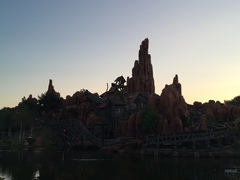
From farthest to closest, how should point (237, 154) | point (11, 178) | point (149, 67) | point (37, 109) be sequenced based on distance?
point (149, 67) < point (37, 109) < point (237, 154) < point (11, 178)

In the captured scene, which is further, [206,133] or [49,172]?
[206,133]

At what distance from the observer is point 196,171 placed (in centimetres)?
2884

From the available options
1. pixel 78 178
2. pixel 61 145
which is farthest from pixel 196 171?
pixel 61 145

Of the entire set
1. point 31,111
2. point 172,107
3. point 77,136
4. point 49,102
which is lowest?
point 77,136

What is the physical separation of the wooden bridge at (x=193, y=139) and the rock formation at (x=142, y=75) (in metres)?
51.7

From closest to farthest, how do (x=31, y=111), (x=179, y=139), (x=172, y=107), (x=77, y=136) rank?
(x=179, y=139) → (x=77, y=136) → (x=172, y=107) → (x=31, y=111)

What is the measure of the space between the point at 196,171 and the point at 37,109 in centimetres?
7313

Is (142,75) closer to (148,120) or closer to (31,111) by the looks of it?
(31,111)

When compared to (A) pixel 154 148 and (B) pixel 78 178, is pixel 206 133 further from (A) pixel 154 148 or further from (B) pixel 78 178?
(B) pixel 78 178

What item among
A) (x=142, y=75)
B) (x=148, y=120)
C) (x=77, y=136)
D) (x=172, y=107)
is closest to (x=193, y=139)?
(x=148, y=120)

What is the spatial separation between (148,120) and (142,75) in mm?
50704

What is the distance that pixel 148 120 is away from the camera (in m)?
57.2

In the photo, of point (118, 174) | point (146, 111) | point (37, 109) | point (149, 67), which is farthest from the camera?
point (149, 67)

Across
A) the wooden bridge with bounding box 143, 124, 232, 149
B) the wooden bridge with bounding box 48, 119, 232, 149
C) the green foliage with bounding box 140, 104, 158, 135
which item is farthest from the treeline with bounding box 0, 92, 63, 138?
the wooden bridge with bounding box 143, 124, 232, 149
